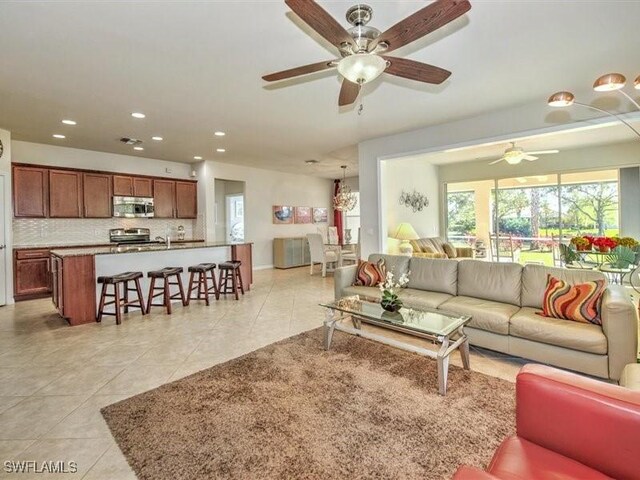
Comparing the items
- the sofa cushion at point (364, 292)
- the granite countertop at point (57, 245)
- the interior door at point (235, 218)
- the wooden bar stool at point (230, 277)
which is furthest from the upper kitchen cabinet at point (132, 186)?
the sofa cushion at point (364, 292)

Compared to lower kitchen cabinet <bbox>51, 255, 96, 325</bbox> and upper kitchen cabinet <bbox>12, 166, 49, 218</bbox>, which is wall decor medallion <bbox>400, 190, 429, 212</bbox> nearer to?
lower kitchen cabinet <bbox>51, 255, 96, 325</bbox>

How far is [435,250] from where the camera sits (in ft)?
23.3

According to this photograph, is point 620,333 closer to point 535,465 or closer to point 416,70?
point 535,465

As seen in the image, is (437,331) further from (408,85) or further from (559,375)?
(408,85)

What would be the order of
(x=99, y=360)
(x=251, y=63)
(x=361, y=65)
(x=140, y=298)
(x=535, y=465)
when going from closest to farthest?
(x=535, y=465)
(x=361, y=65)
(x=251, y=63)
(x=99, y=360)
(x=140, y=298)

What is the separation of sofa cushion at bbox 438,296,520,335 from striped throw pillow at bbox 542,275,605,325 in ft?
1.02

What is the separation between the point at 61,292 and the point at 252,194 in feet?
16.0

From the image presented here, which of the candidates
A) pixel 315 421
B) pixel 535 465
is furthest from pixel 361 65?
pixel 315 421

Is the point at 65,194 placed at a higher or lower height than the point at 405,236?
higher

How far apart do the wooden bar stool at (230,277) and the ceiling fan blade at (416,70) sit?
3.92 m

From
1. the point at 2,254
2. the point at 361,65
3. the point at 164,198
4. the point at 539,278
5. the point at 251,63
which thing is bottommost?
the point at 539,278

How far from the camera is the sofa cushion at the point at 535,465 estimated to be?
3.55 ft

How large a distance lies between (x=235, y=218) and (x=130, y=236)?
3.06 metres

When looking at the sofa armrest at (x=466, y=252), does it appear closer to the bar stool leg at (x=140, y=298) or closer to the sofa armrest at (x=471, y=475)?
the bar stool leg at (x=140, y=298)
